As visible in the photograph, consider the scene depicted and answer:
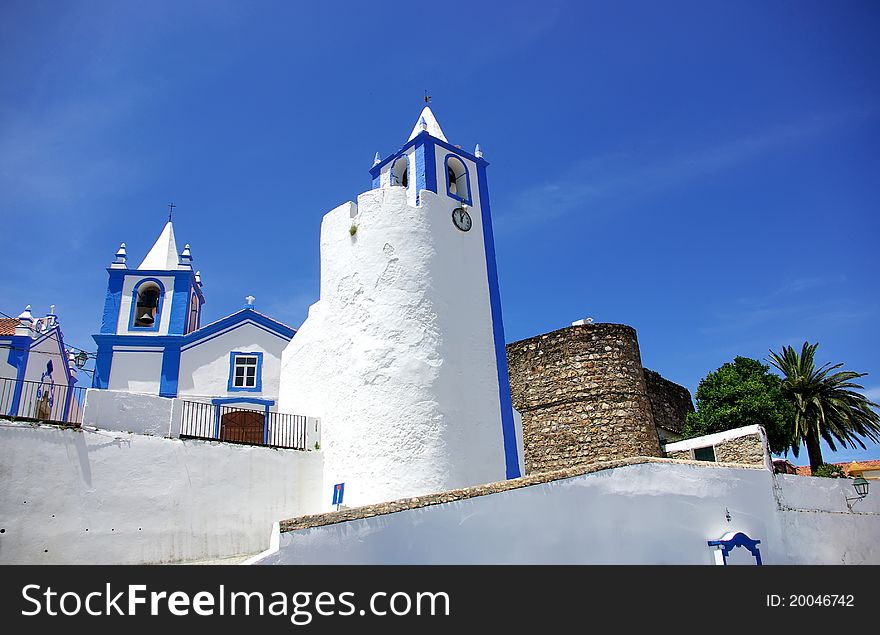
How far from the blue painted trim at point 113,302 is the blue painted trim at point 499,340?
1260 centimetres

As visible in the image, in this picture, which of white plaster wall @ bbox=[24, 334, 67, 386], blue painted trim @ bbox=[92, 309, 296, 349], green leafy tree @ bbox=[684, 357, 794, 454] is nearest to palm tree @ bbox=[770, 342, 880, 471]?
green leafy tree @ bbox=[684, 357, 794, 454]

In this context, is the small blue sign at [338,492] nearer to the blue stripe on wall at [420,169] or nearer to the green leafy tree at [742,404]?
the blue stripe on wall at [420,169]

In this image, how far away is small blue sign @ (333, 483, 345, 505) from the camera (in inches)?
548

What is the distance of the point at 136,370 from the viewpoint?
69.3ft

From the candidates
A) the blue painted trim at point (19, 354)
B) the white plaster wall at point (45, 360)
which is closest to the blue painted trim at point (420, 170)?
the white plaster wall at point (45, 360)

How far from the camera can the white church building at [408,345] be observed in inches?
538

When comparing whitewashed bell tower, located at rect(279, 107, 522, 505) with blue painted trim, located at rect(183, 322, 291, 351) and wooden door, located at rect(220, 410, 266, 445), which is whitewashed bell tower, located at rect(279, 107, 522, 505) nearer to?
wooden door, located at rect(220, 410, 266, 445)

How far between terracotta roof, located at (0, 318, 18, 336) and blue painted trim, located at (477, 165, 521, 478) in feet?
51.1

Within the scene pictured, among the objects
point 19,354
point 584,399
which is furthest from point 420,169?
point 19,354

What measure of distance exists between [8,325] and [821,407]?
86.3 ft
